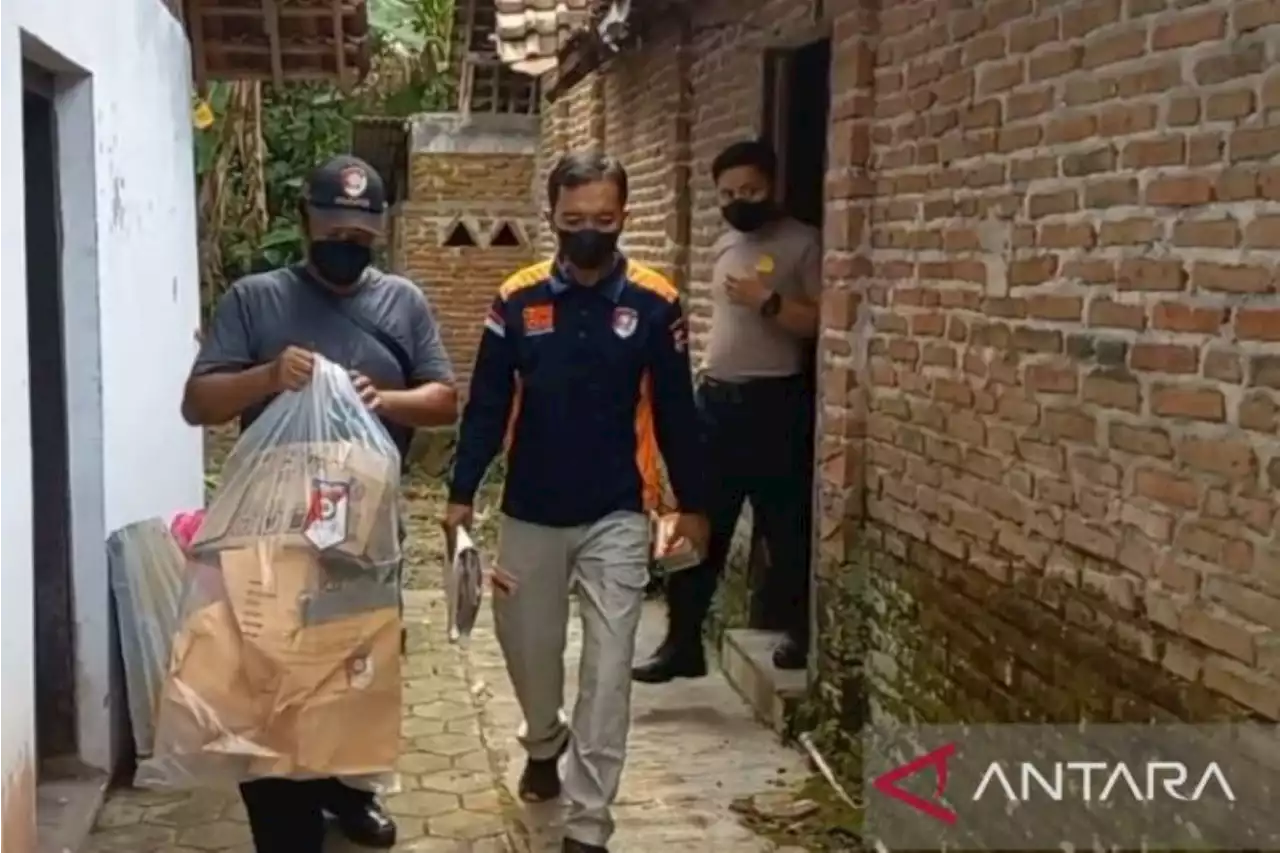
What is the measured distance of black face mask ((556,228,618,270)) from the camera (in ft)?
14.0

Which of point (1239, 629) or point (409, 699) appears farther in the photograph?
point (409, 699)

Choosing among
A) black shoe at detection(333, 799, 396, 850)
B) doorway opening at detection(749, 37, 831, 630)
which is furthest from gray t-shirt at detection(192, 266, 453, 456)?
doorway opening at detection(749, 37, 831, 630)

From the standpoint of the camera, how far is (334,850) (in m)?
4.54

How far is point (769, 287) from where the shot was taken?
19.4 ft

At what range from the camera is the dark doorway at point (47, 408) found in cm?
467

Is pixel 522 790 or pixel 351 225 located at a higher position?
pixel 351 225

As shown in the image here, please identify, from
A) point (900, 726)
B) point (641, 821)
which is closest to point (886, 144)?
point (900, 726)

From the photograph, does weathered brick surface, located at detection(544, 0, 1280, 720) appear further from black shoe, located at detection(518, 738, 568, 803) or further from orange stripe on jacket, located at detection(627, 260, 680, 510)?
black shoe, located at detection(518, 738, 568, 803)

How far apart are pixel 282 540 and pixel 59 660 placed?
1.35 metres

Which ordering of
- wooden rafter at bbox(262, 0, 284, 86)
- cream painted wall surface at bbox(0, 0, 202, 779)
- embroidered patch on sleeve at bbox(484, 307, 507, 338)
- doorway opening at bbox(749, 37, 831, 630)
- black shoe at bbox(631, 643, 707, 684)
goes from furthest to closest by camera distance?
wooden rafter at bbox(262, 0, 284, 86), doorway opening at bbox(749, 37, 831, 630), black shoe at bbox(631, 643, 707, 684), embroidered patch on sleeve at bbox(484, 307, 507, 338), cream painted wall surface at bbox(0, 0, 202, 779)

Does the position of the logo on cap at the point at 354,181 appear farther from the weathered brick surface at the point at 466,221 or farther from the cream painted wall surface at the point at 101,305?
the weathered brick surface at the point at 466,221

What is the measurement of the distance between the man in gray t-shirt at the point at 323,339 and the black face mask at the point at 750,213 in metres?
1.96

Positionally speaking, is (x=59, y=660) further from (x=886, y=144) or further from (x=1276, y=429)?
(x=1276, y=429)
